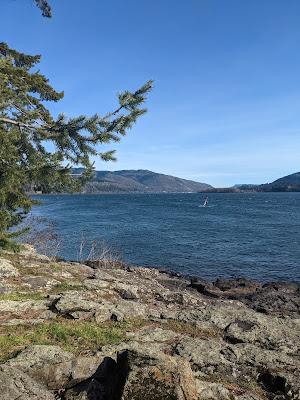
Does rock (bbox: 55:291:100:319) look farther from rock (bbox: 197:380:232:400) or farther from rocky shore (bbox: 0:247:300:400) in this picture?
rock (bbox: 197:380:232:400)

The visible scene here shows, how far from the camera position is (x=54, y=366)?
301 inches

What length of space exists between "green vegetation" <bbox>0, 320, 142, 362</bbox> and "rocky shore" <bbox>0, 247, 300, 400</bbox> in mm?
24

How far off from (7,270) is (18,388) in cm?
958

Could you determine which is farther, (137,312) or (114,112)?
(137,312)

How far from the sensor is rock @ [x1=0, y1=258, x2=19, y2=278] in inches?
589

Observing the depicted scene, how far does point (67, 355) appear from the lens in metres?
8.44

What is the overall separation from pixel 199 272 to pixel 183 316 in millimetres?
22178

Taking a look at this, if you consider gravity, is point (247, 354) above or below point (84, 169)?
below

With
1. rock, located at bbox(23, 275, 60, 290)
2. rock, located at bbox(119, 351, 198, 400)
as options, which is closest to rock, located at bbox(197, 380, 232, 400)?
rock, located at bbox(119, 351, 198, 400)

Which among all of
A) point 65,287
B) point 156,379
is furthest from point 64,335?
point 65,287

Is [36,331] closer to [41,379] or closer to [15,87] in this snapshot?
[41,379]

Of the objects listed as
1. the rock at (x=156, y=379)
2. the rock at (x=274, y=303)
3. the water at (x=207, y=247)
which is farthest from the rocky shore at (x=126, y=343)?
the water at (x=207, y=247)

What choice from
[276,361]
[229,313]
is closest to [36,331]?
[276,361]

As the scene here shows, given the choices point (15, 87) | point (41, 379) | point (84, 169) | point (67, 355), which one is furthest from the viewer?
point (15, 87)
